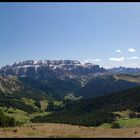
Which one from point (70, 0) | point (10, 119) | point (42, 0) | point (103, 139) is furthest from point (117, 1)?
point (10, 119)

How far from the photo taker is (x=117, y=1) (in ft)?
37.0

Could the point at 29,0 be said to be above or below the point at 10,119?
above

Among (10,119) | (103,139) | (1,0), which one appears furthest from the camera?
(10,119)

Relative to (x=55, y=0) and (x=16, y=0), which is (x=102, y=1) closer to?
(x=55, y=0)

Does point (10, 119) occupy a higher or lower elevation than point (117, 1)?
lower

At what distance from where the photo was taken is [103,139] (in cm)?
1086

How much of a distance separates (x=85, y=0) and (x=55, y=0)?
1092 mm

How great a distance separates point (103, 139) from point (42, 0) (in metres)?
5.41

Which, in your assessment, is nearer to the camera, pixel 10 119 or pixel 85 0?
pixel 85 0

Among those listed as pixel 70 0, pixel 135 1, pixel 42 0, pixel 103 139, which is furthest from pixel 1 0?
pixel 103 139

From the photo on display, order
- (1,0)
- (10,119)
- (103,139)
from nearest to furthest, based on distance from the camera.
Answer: (103,139)
(1,0)
(10,119)

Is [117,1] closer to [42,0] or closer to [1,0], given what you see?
[42,0]

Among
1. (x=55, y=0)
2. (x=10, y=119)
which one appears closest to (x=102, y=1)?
(x=55, y=0)

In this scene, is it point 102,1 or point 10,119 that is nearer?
point 102,1
